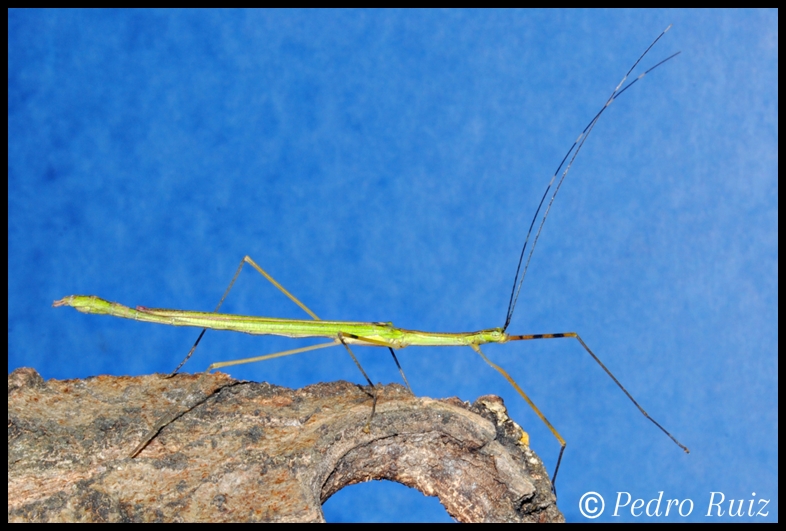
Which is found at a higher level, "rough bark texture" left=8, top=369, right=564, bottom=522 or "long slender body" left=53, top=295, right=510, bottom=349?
"long slender body" left=53, top=295, right=510, bottom=349

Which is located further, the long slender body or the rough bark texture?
the long slender body

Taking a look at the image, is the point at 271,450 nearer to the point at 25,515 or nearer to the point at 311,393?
the point at 311,393

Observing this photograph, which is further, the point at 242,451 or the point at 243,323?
the point at 243,323

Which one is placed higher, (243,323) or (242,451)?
(243,323)

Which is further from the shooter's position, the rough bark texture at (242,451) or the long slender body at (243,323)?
the long slender body at (243,323)

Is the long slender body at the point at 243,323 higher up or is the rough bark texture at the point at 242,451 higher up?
the long slender body at the point at 243,323
